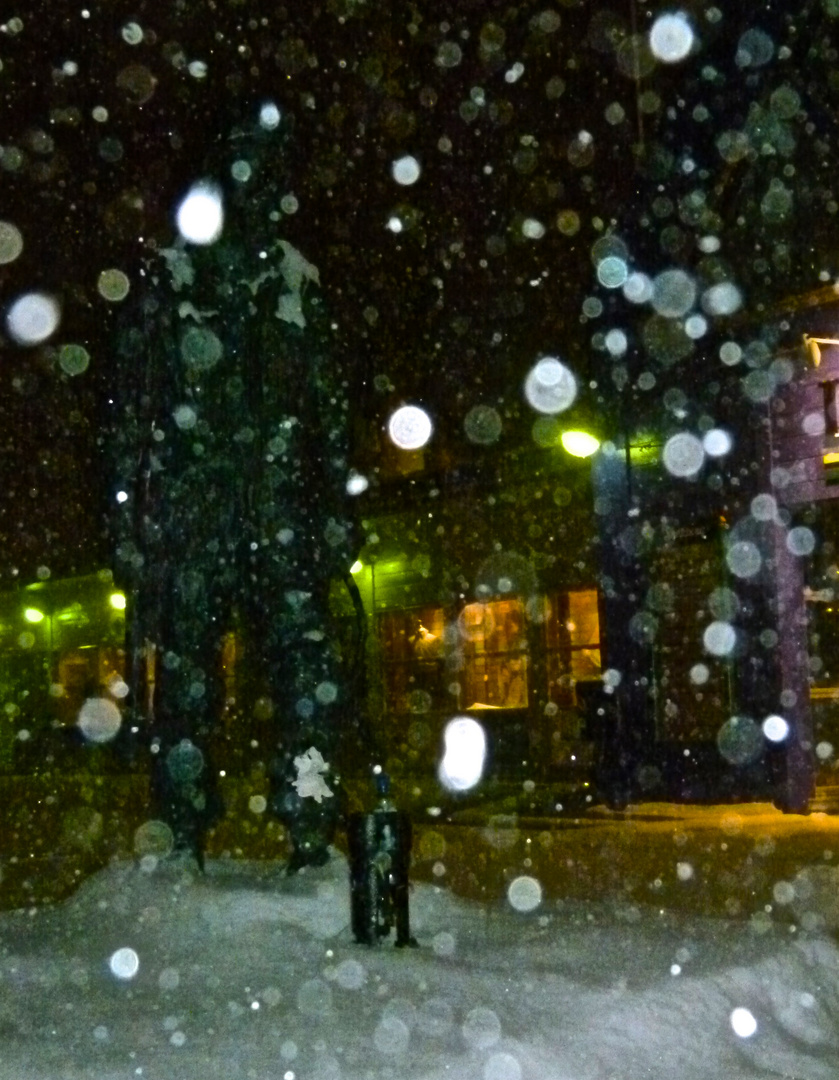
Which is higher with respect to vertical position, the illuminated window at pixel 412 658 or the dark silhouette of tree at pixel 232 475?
the dark silhouette of tree at pixel 232 475

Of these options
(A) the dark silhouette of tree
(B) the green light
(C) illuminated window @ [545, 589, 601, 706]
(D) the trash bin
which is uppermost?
(B) the green light

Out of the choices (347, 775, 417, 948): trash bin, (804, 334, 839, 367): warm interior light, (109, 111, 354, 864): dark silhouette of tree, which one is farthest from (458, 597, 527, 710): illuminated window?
(347, 775, 417, 948): trash bin

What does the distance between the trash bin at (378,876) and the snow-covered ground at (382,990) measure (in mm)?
121

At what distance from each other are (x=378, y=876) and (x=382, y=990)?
2.66ft

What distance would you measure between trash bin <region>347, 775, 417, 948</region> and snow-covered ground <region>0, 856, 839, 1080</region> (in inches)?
4.8

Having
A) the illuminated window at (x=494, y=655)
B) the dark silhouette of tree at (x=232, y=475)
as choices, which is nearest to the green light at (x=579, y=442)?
the illuminated window at (x=494, y=655)

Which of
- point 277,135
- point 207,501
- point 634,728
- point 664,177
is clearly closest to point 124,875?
point 207,501

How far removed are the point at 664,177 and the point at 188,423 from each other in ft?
32.1

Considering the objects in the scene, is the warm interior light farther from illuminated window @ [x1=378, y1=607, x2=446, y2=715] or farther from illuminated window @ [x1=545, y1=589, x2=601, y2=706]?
illuminated window @ [x1=378, y1=607, x2=446, y2=715]

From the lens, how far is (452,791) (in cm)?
1958

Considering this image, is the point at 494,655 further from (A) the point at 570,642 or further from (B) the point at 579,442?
(B) the point at 579,442

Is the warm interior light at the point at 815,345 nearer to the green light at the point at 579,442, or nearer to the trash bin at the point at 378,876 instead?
the green light at the point at 579,442

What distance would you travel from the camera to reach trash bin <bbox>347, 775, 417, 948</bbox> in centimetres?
667

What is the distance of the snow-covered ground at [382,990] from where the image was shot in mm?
5090
